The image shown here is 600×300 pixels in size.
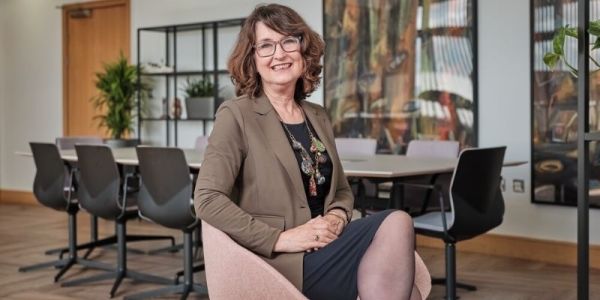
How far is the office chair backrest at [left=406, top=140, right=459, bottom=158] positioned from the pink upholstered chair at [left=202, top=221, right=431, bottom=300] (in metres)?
2.81

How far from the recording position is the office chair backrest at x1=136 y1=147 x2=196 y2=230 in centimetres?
362

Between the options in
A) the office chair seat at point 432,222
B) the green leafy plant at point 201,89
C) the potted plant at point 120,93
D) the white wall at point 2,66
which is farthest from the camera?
the white wall at point 2,66

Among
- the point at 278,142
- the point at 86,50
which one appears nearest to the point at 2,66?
the point at 86,50

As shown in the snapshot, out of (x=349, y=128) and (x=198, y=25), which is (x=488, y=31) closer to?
(x=349, y=128)

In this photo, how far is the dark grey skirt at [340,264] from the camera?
1896 mm

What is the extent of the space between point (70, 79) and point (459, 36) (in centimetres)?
432

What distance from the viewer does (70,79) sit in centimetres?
786

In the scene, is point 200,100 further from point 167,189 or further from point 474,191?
point 474,191

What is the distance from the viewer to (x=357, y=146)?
4.91m

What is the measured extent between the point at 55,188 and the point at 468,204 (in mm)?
2453

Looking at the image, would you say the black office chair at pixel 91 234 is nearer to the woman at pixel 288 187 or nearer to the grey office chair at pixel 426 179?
the grey office chair at pixel 426 179

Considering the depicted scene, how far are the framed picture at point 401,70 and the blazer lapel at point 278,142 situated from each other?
11.3ft

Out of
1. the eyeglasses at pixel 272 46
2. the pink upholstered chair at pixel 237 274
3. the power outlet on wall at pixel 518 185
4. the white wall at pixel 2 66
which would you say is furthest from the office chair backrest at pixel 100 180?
the white wall at pixel 2 66

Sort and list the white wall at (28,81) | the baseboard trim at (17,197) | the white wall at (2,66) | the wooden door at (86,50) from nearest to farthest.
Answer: the wooden door at (86,50) < the white wall at (28,81) < the baseboard trim at (17,197) < the white wall at (2,66)
